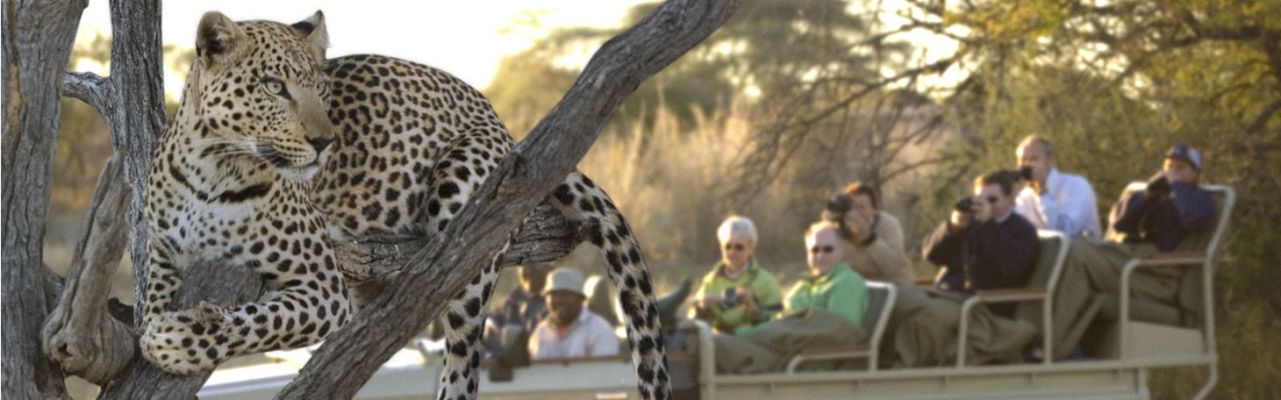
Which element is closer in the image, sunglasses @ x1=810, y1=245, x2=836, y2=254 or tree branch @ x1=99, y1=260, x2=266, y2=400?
tree branch @ x1=99, y1=260, x2=266, y2=400

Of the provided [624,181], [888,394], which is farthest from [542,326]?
[624,181]

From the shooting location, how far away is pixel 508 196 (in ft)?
13.7

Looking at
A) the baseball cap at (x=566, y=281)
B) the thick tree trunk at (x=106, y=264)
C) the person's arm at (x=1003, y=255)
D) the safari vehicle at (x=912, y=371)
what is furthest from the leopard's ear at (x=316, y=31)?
the person's arm at (x=1003, y=255)

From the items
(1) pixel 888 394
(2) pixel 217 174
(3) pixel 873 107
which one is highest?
(3) pixel 873 107

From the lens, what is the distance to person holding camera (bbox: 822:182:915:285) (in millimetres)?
11180

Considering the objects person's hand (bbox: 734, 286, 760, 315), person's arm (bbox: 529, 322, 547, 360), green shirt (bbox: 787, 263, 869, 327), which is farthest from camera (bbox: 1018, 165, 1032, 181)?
person's arm (bbox: 529, 322, 547, 360)

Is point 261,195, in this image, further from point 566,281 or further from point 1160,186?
point 1160,186

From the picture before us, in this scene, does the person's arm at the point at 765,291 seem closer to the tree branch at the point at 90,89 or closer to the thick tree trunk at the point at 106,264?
the tree branch at the point at 90,89

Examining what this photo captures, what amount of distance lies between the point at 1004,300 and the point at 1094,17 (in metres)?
5.08

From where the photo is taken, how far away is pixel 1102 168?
1428 cm

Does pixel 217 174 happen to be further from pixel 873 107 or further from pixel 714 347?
pixel 873 107

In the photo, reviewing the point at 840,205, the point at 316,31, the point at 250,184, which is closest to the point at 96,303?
the point at 250,184

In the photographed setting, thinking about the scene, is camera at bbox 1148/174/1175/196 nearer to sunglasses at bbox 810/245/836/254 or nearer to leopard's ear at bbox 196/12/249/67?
sunglasses at bbox 810/245/836/254

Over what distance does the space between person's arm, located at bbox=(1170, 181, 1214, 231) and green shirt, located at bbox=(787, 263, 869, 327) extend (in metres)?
1.75
